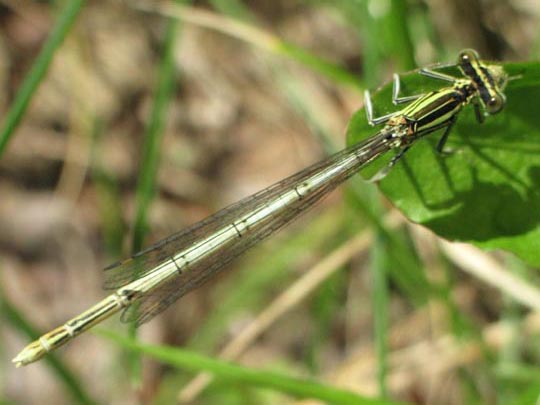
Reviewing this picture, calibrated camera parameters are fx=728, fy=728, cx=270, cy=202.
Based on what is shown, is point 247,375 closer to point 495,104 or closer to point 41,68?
point 495,104

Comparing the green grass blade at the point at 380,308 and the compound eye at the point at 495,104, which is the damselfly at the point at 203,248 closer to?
the compound eye at the point at 495,104

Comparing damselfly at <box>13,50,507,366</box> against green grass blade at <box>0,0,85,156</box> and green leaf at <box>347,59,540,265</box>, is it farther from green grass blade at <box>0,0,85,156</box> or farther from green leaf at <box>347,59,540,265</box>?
green grass blade at <box>0,0,85,156</box>

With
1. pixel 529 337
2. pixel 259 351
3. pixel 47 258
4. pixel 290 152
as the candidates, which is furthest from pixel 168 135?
pixel 529 337

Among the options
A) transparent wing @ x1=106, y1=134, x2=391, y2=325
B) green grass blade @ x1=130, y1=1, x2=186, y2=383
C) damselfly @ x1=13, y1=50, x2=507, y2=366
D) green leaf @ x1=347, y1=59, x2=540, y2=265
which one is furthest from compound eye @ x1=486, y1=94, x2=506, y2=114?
green grass blade @ x1=130, y1=1, x2=186, y2=383

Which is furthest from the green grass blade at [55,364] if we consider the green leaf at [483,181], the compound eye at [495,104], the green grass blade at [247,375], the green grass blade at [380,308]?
the compound eye at [495,104]

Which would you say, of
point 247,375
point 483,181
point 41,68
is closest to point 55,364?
point 247,375

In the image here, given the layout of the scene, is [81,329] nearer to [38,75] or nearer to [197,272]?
[197,272]
